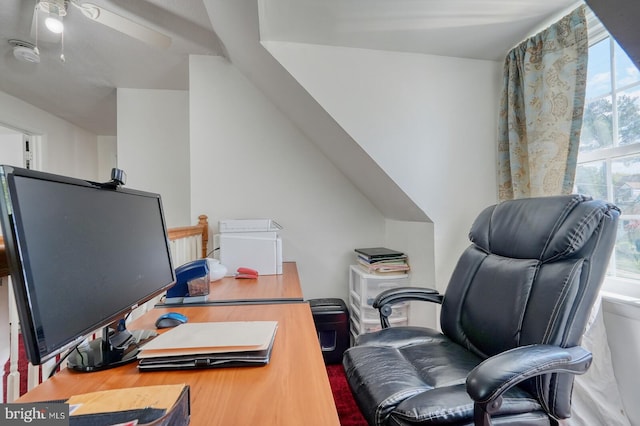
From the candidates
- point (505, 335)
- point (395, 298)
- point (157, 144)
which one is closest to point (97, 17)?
point (157, 144)

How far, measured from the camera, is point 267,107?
101 inches

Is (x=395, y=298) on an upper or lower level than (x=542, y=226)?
lower

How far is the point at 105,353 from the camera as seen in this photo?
2.46ft

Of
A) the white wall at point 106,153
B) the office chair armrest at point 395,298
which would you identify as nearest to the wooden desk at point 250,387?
the office chair armrest at point 395,298

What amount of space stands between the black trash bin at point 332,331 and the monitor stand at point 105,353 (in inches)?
60.7

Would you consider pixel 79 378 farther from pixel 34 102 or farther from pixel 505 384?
pixel 34 102

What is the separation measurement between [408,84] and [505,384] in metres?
1.70

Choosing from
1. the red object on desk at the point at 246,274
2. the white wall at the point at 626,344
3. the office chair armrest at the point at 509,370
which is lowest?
the white wall at the point at 626,344

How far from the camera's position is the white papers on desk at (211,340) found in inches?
28.8

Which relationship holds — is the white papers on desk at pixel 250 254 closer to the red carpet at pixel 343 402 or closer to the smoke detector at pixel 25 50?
the red carpet at pixel 343 402

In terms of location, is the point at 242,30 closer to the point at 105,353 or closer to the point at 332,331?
the point at 105,353

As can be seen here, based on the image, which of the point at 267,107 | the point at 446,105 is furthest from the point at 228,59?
the point at 446,105

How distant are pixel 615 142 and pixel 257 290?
6.17 ft

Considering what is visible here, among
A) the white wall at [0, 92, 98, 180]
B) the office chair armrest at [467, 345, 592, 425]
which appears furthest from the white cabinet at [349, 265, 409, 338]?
the white wall at [0, 92, 98, 180]
